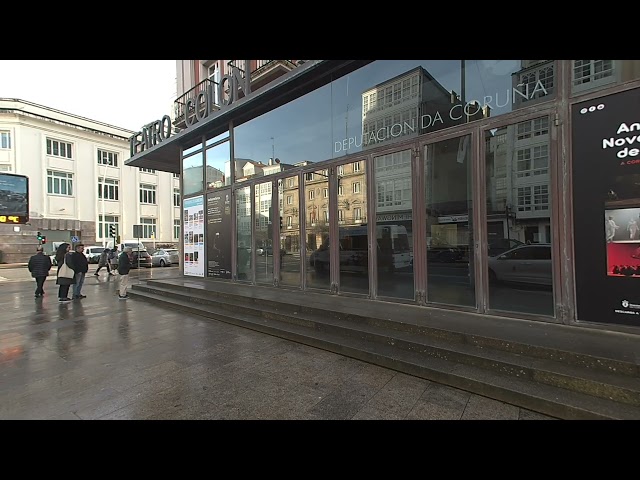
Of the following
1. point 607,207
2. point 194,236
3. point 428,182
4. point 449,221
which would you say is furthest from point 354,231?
point 194,236

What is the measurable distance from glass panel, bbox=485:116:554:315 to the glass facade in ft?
0.05

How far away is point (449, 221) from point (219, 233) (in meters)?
7.90

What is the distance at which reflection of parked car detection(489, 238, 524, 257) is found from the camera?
5.23 m

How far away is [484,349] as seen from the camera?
408cm

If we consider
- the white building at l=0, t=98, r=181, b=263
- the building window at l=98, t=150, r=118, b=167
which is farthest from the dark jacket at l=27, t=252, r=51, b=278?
the building window at l=98, t=150, r=118, b=167

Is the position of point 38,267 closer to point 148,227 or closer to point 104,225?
point 104,225

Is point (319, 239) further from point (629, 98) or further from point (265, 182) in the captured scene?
point (629, 98)

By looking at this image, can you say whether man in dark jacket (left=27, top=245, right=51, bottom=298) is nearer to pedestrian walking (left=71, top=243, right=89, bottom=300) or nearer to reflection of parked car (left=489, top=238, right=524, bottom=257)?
pedestrian walking (left=71, top=243, right=89, bottom=300)

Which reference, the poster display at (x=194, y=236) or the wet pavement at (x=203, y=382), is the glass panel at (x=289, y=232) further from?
the poster display at (x=194, y=236)

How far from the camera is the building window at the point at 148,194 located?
1654 inches

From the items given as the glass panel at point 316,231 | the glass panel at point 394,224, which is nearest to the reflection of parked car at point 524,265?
the glass panel at point 394,224
